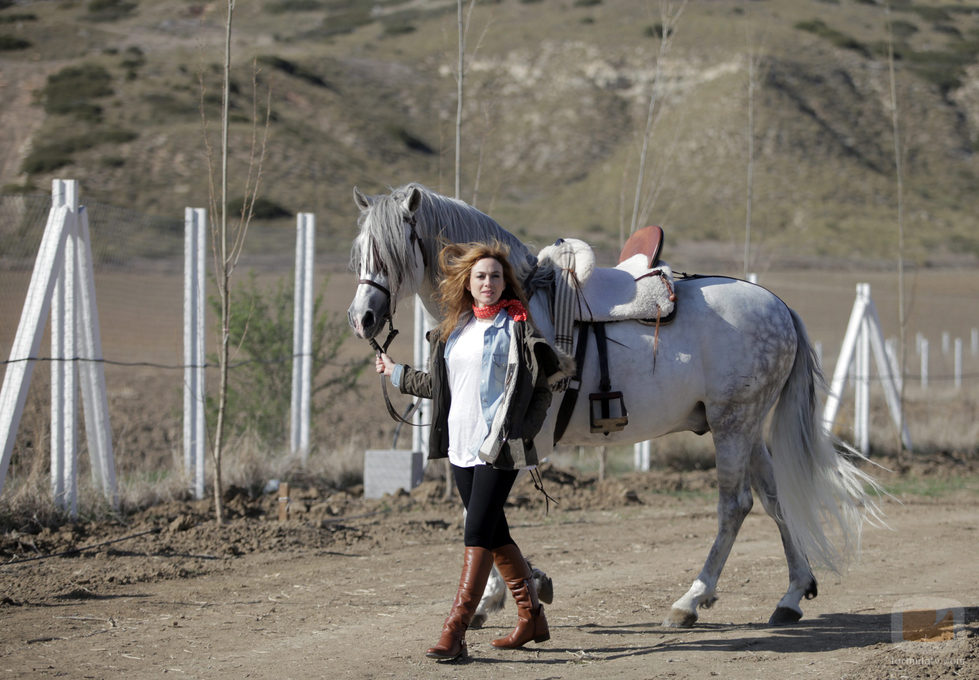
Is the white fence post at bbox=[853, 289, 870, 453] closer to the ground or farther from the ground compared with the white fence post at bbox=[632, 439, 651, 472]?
farther from the ground

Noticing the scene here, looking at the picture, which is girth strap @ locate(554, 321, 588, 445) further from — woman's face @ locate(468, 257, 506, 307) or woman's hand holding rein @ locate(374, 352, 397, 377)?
woman's hand holding rein @ locate(374, 352, 397, 377)

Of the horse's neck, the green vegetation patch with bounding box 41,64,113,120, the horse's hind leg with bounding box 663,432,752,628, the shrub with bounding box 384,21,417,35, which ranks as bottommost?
the horse's hind leg with bounding box 663,432,752,628

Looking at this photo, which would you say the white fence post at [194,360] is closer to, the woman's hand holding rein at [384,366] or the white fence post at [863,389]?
the woman's hand holding rein at [384,366]

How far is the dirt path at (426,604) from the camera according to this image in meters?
4.58

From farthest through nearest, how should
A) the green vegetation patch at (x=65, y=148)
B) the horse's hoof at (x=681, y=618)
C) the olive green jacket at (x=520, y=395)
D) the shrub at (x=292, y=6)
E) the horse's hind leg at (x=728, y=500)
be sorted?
the shrub at (x=292, y=6), the green vegetation patch at (x=65, y=148), the horse's hind leg at (x=728, y=500), the horse's hoof at (x=681, y=618), the olive green jacket at (x=520, y=395)

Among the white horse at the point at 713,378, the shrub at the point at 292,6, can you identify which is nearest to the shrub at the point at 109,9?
the shrub at the point at 292,6

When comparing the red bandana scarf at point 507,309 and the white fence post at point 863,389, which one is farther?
the white fence post at point 863,389

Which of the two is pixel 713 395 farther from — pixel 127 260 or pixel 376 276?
pixel 127 260

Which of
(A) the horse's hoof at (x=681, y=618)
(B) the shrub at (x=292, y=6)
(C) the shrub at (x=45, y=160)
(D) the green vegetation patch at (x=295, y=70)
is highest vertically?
(B) the shrub at (x=292, y=6)

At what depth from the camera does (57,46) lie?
183ft

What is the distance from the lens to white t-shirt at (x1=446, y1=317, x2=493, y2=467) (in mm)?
4492

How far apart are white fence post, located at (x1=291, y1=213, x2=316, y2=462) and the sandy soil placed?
3.26 ft

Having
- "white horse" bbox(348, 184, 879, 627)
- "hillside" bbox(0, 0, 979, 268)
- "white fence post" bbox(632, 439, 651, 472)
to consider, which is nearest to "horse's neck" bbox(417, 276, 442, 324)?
"white horse" bbox(348, 184, 879, 627)

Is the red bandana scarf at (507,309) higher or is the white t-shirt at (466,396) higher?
the red bandana scarf at (507,309)
